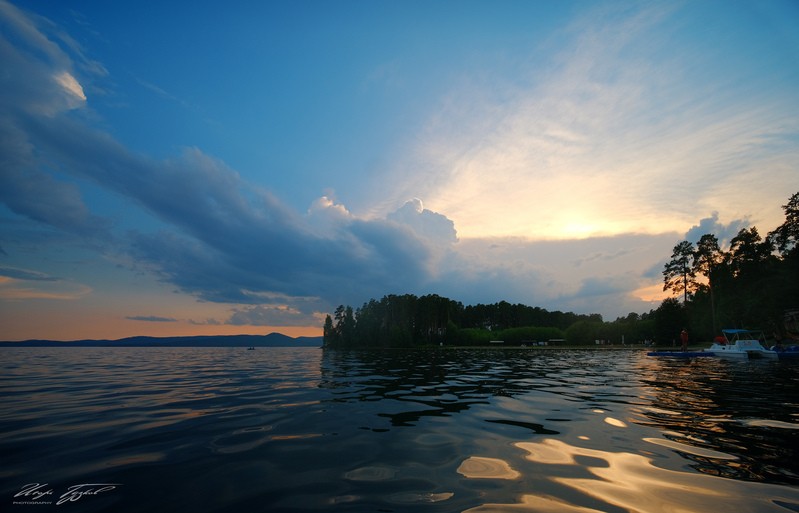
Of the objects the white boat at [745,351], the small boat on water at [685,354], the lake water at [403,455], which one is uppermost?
the lake water at [403,455]

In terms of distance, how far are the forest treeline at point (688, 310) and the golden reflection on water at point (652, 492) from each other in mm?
83037

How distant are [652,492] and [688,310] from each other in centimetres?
11560

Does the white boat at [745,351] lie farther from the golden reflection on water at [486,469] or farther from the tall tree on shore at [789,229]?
the golden reflection on water at [486,469]

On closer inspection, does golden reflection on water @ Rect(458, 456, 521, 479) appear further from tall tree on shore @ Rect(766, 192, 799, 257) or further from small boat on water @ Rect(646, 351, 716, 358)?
tall tree on shore @ Rect(766, 192, 799, 257)

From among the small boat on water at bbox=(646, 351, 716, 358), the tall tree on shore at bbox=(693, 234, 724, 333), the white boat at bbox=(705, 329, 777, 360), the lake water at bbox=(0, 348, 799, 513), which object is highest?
the tall tree on shore at bbox=(693, 234, 724, 333)

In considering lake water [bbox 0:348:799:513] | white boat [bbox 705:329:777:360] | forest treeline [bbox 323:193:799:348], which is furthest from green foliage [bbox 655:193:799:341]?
lake water [bbox 0:348:799:513]

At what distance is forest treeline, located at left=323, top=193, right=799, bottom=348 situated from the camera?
6800cm

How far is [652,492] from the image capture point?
5910 millimetres

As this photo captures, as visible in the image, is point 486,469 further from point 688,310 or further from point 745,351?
point 688,310

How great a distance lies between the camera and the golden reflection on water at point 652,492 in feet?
17.5

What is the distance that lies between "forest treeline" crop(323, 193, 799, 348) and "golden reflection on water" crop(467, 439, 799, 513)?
8304cm

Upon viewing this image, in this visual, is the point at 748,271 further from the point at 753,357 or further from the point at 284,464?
the point at 284,464

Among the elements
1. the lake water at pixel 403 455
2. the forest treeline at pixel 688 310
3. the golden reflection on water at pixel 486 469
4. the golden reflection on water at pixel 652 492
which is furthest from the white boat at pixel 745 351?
the golden reflection on water at pixel 486 469

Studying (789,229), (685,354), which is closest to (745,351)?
(685,354)
